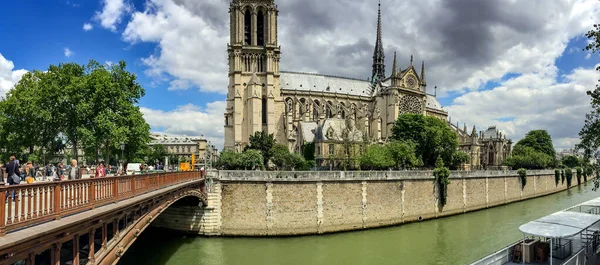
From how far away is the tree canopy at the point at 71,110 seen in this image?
32469mm

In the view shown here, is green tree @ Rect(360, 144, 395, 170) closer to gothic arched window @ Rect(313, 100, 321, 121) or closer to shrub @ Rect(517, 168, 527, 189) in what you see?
shrub @ Rect(517, 168, 527, 189)

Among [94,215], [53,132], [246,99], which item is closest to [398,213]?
[94,215]

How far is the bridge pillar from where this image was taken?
91.2 ft

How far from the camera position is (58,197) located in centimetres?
743

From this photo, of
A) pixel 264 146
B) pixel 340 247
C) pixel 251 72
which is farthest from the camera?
pixel 251 72

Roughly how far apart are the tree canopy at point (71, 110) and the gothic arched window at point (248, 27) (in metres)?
28.9

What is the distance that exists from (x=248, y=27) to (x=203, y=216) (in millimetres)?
42325

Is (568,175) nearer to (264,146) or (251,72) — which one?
(264,146)

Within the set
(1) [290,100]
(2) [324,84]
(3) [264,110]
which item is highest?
(2) [324,84]

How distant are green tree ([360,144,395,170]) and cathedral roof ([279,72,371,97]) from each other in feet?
91.4

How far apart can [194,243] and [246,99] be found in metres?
37.2

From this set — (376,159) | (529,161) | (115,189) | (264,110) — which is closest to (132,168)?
(115,189)

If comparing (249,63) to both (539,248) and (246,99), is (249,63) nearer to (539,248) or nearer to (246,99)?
(246,99)

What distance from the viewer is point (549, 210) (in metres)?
41.1
